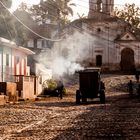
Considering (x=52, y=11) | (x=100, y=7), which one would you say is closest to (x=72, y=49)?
(x=100, y=7)

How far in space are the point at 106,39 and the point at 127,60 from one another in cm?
449

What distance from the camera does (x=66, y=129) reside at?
42.0 ft

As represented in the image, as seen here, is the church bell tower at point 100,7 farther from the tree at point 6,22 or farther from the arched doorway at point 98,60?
the tree at point 6,22

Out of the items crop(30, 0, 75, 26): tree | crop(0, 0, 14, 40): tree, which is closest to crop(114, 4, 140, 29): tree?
crop(30, 0, 75, 26): tree

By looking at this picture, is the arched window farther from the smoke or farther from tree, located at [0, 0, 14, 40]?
tree, located at [0, 0, 14, 40]

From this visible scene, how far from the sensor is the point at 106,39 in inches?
2539

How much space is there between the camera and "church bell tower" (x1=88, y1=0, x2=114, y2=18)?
2434 inches

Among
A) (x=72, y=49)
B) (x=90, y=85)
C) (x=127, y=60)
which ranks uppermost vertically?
(x=72, y=49)

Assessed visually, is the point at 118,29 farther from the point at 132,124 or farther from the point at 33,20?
the point at 132,124

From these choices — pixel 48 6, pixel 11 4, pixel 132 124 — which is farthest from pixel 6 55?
pixel 48 6

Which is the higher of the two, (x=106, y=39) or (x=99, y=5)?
(x=99, y=5)

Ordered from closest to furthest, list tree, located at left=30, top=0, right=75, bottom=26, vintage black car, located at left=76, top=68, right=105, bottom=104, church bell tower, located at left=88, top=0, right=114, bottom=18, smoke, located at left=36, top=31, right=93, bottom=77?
vintage black car, located at left=76, top=68, right=105, bottom=104, church bell tower, located at left=88, top=0, right=114, bottom=18, smoke, located at left=36, top=31, right=93, bottom=77, tree, located at left=30, top=0, right=75, bottom=26

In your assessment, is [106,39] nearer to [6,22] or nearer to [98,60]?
[98,60]

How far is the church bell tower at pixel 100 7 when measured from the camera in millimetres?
61822
